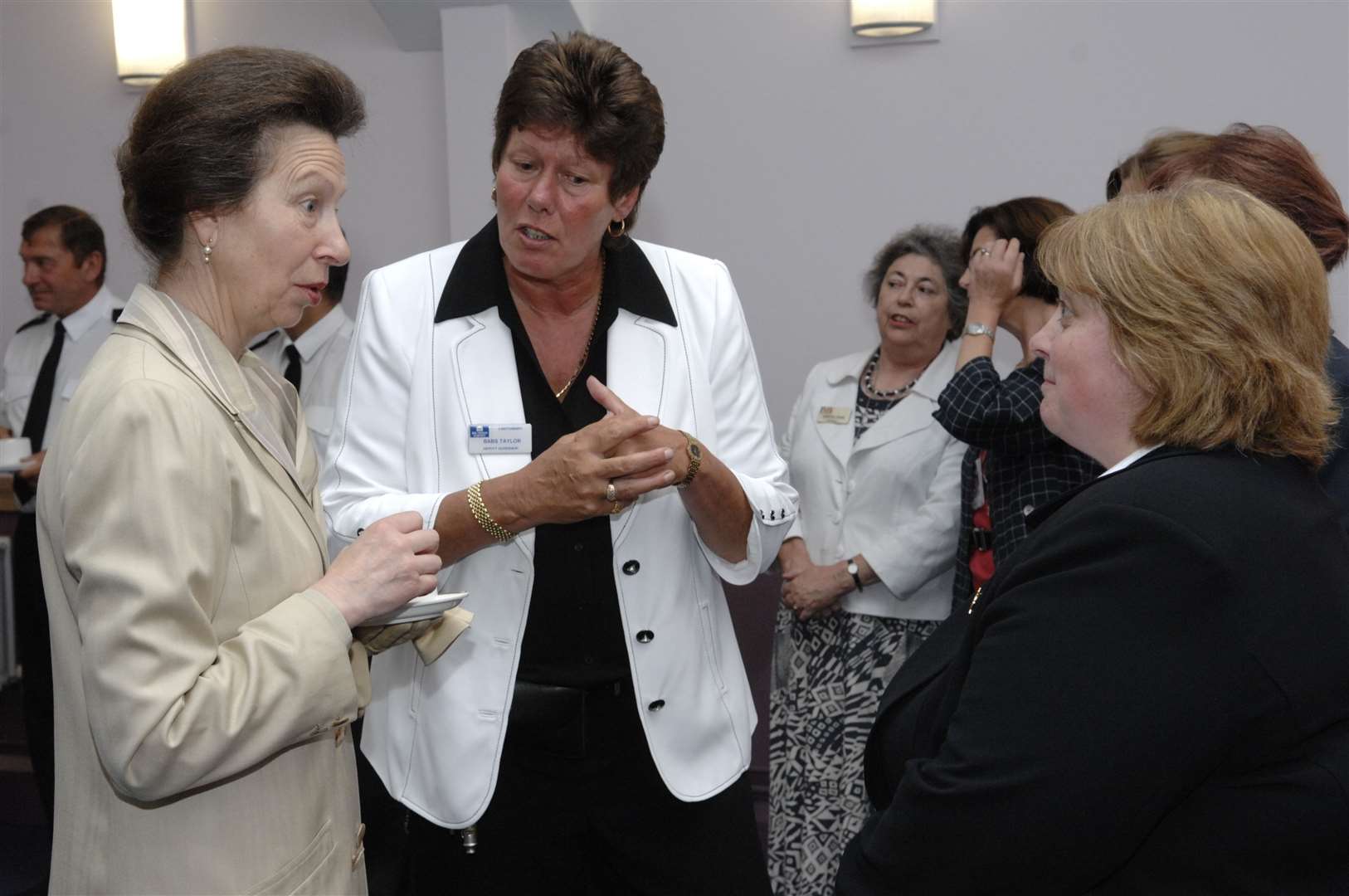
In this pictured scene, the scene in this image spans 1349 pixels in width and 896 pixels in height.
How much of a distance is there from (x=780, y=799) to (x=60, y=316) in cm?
298

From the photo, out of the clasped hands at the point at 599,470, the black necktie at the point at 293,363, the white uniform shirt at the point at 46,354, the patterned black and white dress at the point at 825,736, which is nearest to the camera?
the clasped hands at the point at 599,470

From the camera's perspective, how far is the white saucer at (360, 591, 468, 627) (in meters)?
1.39

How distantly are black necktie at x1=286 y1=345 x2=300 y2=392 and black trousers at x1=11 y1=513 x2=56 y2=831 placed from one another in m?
0.89

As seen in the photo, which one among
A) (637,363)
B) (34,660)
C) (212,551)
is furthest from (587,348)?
(34,660)

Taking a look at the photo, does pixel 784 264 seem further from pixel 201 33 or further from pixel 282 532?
pixel 282 532

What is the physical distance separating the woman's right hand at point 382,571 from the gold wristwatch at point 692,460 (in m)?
0.44

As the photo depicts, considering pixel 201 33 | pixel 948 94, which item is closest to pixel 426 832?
pixel 948 94

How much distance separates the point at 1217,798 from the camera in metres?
1.15

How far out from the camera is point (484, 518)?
165 cm

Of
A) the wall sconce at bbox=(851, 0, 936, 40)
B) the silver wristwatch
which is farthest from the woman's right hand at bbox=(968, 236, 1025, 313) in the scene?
the wall sconce at bbox=(851, 0, 936, 40)

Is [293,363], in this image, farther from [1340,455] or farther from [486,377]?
[1340,455]

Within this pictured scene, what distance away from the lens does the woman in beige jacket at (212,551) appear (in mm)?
1150

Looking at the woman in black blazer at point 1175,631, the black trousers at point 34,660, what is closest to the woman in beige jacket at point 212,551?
the woman in black blazer at point 1175,631

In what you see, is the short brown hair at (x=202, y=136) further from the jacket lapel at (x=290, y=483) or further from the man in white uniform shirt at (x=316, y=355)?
the man in white uniform shirt at (x=316, y=355)
